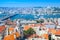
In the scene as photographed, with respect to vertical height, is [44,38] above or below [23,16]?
below

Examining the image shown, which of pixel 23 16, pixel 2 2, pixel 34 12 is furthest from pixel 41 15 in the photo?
pixel 2 2

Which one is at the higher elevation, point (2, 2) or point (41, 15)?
point (2, 2)

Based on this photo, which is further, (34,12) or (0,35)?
(34,12)

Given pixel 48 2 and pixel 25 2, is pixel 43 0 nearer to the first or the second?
pixel 48 2

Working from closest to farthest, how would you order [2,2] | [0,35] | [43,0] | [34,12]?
[0,35]
[2,2]
[43,0]
[34,12]

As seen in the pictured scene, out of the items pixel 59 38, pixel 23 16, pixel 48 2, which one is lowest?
pixel 59 38

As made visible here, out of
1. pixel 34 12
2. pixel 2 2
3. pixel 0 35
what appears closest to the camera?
pixel 0 35

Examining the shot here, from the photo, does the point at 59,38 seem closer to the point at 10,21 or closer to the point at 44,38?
the point at 44,38

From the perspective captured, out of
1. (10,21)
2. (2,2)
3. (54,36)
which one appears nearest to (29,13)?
(10,21)

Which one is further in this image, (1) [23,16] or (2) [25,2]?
(1) [23,16]
